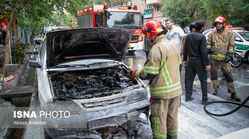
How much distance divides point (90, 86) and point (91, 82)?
0.52ft

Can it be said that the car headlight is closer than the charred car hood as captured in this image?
Yes

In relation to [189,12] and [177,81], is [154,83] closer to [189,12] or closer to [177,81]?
[177,81]

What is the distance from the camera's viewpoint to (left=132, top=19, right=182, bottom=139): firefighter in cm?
265

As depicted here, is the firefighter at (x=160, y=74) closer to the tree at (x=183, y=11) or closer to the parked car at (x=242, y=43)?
the parked car at (x=242, y=43)

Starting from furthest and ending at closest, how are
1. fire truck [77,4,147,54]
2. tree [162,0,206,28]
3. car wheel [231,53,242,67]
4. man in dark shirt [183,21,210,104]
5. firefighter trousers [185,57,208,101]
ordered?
tree [162,0,206,28], fire truck [77,4,147,54], car wheel [231,53,242,67], firefighter trousers [185,57,208,101], man in dark shirt [183,21,210,104]

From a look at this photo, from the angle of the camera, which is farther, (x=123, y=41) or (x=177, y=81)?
(x=123, y=41)

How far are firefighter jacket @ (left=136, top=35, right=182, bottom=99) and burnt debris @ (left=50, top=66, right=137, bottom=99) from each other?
683mm

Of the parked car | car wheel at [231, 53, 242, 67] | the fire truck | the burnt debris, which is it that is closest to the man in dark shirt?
the burnt debris

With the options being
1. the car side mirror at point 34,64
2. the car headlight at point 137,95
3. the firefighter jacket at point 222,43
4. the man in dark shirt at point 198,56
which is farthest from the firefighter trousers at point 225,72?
the car side mirror at point 34,64

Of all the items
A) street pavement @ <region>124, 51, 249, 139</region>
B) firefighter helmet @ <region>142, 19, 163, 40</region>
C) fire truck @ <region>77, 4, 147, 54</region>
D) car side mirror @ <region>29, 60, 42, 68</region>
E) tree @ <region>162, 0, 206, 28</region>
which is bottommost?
street pavement @ <region>124, 51, 249, 139</region>

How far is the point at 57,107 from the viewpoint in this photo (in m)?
2.72

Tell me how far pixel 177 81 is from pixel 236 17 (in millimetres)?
12318

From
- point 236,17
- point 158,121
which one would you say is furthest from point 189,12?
point 158,121

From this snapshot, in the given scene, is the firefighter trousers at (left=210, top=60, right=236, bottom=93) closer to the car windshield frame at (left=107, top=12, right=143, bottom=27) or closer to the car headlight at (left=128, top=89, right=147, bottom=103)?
the car headlight at (left=128, top=89, right=147, bottom=103)
